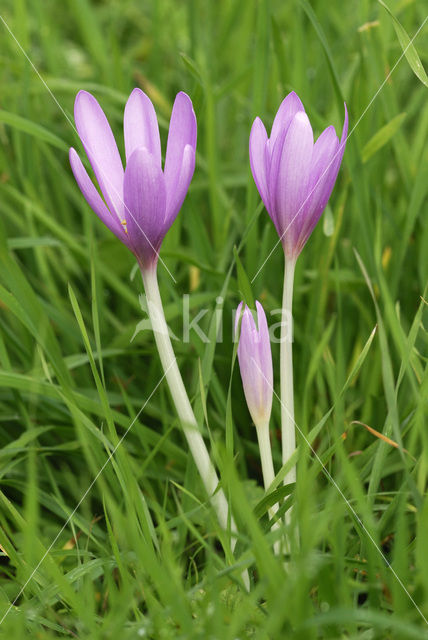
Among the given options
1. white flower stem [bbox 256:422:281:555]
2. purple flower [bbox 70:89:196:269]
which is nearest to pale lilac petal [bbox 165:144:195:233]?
purple flower [bbox 70:89:196:269]

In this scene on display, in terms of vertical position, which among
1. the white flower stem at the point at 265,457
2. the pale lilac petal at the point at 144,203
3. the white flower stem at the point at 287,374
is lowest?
the white flower stem at the point at 265,457

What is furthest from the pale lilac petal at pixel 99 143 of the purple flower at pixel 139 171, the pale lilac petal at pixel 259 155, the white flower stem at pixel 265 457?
the white flower stem at pixel 265 457

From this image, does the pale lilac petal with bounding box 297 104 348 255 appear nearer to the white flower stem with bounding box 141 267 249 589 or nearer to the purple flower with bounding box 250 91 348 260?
the purple flower with bounding box 250 91 348 260

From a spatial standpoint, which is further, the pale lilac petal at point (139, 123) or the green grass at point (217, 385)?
the pale lilac petal at point (139, 123)

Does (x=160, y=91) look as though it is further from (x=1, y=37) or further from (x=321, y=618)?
(x=321, y=618)

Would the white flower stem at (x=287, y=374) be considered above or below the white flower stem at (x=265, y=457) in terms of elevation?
above

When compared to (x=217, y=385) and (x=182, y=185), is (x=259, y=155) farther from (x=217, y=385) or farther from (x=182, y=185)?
(x=217, y=385)

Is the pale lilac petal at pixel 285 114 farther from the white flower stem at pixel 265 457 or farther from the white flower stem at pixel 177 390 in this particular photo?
the white flower stem at pixel 265 457

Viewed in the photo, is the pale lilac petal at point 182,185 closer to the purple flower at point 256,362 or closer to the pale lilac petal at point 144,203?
the pale lilac petal at point 144,203
